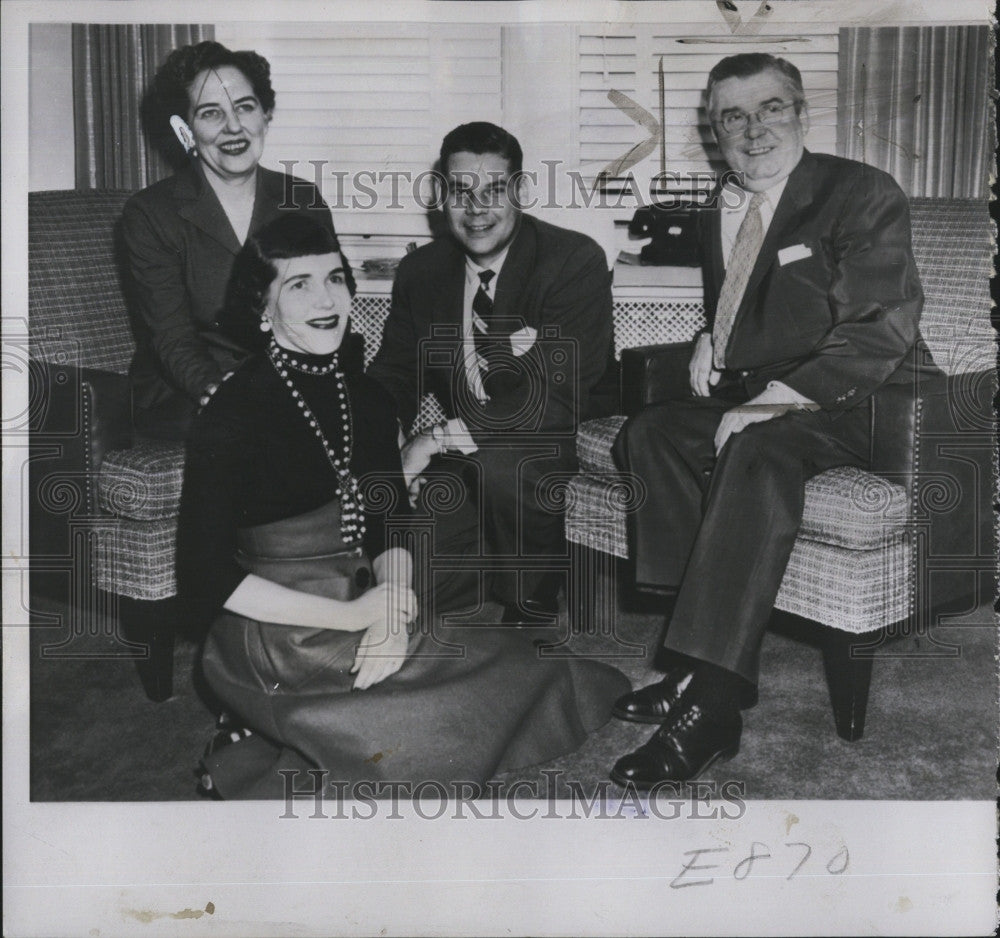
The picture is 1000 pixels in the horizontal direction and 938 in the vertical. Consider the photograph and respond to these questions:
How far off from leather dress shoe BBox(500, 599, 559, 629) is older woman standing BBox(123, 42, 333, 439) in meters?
0.81

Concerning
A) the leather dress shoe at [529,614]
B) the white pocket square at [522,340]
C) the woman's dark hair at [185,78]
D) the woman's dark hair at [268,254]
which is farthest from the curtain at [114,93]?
the leather dress shoe at [529,614]

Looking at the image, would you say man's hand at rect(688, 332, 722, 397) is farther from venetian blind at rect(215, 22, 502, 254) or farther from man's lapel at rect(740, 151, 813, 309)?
venetian blind at rect(215, 22, 502, 254)

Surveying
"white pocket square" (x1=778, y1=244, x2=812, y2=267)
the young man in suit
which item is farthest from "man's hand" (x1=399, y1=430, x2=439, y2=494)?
"white pocket square" (x1=778, y1=244, x2=812, y2=267)

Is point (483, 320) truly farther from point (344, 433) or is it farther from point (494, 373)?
point (344, 433)

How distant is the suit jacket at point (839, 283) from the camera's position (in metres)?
2.71

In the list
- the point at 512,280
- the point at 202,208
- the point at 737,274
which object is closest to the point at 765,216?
the point at 737,274

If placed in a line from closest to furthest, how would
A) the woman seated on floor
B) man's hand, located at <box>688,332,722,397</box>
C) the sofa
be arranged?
the woman seated on floor → the sofa → man's hand, located at <box>688,332,722,397</box>

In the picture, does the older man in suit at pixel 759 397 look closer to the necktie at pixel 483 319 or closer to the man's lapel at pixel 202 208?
the necktie at pixel 483 319

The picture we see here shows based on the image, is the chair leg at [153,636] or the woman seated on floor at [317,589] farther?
the chair leg at [153,636]

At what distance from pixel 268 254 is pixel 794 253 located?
1.17 metres

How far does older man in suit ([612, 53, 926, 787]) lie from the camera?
2.67 meters

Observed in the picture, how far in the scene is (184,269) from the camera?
271 cm

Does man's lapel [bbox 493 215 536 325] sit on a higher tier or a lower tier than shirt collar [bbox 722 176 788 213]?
lower

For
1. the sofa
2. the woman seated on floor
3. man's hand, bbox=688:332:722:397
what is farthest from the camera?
man's hand, bbox=688:332:722:397
